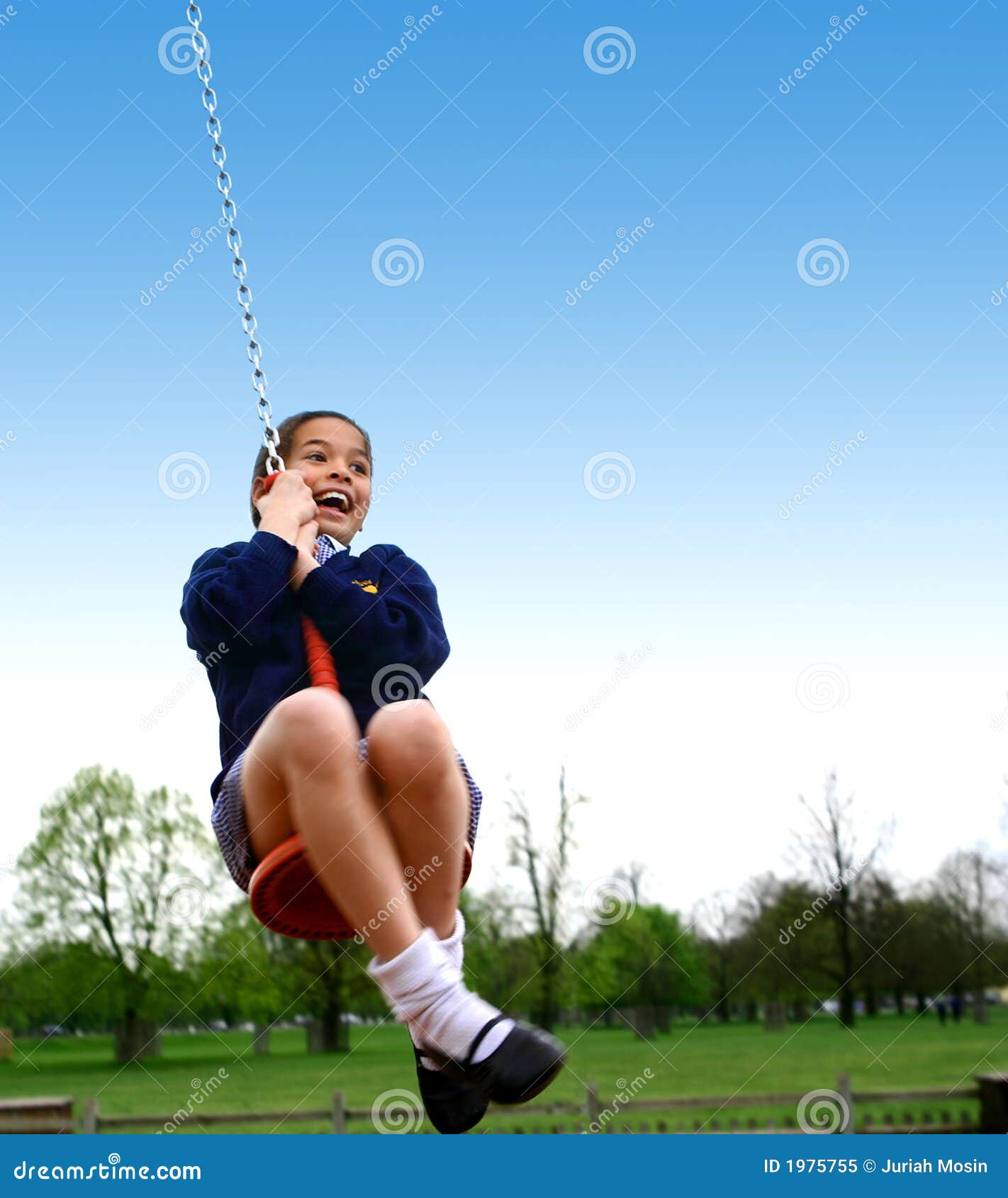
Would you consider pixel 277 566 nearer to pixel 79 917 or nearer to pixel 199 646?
pixel 199 646

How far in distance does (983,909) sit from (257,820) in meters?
19.5

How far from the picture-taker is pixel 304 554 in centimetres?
274

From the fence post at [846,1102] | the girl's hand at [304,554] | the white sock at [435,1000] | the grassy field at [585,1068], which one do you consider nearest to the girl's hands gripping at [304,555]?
the girl's hand at [304,554]

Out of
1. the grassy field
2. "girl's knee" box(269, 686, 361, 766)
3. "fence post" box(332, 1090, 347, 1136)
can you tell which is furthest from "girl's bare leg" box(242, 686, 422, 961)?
the grassy field

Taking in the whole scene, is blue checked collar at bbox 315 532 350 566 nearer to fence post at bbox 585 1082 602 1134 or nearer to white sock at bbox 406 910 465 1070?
white sock at bbox 406 910 465 1070

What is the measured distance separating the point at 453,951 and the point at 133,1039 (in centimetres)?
2512

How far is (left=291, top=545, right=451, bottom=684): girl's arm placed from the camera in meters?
2.68

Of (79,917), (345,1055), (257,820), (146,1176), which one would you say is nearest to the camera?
(257,820)

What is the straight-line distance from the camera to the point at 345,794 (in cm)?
236

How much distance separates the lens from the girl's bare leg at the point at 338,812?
2.36 meters

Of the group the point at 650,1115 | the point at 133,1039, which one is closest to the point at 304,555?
the point at 650,1115

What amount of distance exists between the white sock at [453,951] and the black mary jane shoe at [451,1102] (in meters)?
0.02

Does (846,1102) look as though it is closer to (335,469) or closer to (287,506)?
(335,469)

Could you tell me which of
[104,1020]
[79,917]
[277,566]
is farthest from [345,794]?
[104,1020]
